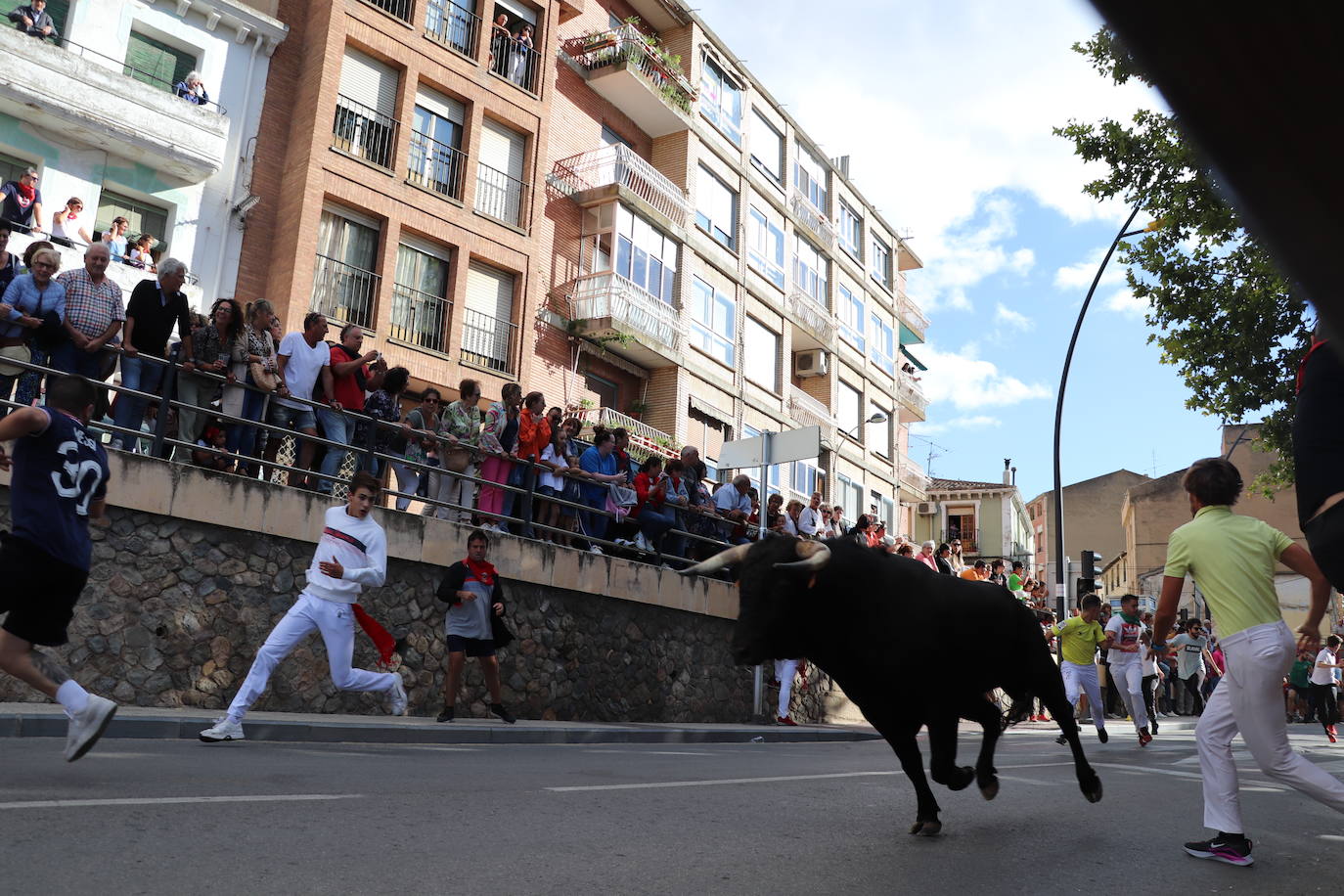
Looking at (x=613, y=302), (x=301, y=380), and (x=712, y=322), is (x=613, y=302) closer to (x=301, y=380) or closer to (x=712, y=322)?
(x=712, y=322)

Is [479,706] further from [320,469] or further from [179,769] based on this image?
[179,769]

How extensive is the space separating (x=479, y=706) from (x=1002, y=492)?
184 feet

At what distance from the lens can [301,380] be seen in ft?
39.7

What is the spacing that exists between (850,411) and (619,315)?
55.0ft

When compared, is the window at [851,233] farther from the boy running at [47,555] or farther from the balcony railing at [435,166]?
the boy running at [47,555]

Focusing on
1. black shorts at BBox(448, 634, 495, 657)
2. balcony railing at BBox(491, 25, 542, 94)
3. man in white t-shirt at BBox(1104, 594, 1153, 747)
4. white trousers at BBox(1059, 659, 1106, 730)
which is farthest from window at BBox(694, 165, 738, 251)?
black shorts at BBox(448, 634, 495, 657)

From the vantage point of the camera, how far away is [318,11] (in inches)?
865

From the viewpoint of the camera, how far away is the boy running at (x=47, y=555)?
225 inches

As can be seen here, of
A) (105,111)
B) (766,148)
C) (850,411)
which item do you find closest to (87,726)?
(105,111)

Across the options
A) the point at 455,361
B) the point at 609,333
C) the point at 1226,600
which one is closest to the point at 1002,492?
the point at 609,333

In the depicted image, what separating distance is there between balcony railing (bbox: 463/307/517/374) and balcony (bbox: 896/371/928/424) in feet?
77.6

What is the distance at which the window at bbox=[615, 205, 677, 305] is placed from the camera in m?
27.4

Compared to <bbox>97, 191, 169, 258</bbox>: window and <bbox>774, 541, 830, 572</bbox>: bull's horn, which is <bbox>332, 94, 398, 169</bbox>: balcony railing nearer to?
<bbox>97, 191, 169, 258</bbox>: window

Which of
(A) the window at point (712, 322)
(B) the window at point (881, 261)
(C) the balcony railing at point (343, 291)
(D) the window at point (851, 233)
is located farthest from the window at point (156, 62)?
(B) the window at point (881, 261)
